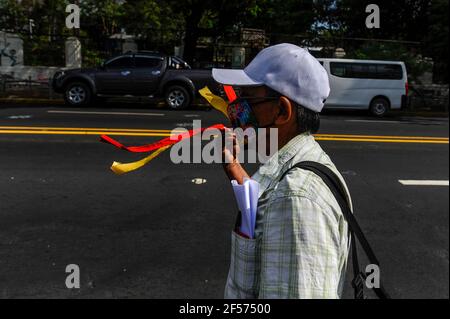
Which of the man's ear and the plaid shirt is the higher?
the man's ear

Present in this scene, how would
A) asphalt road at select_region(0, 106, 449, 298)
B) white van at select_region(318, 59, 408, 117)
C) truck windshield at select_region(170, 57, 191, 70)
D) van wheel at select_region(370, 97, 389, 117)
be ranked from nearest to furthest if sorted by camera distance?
1. asphalt road at select_region(0, 106, 449, 298)
2. white van at select_region(318, 59, 408, 117)
3. van wheel at select_region(370, 97, 389, 117)
4. truck windshield at select_region(170, 57, 191, 70)

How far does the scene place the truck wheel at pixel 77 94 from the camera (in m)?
13.2

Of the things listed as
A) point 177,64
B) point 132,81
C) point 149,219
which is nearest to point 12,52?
point 132,81

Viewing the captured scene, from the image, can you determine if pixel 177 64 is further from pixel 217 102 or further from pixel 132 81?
pixel 217 102

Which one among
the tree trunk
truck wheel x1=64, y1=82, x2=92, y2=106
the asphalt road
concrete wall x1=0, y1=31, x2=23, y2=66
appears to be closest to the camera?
the asphalt road

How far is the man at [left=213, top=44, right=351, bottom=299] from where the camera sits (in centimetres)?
99

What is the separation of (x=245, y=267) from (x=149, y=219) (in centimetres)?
325

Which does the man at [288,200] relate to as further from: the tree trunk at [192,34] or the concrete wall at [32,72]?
the concrete wall at [32,72]

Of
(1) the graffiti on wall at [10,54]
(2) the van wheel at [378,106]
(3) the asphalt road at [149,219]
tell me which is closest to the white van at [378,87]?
(2) the van wheel at [378,106]

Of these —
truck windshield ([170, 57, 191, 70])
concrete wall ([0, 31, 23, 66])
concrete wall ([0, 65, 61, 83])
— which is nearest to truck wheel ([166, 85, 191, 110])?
truck windshield ([170, 57, 191, 70])

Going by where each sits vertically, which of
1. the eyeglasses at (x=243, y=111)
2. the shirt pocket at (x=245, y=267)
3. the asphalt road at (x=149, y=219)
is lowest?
the asphalt road at (x=149, y=219)

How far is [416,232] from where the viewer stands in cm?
409

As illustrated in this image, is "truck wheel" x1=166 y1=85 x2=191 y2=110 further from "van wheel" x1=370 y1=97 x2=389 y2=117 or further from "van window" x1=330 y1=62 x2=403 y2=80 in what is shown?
"van wheel" x1=370 y1=97 x2=389 y2=117

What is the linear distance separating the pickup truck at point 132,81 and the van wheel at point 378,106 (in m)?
4.64
